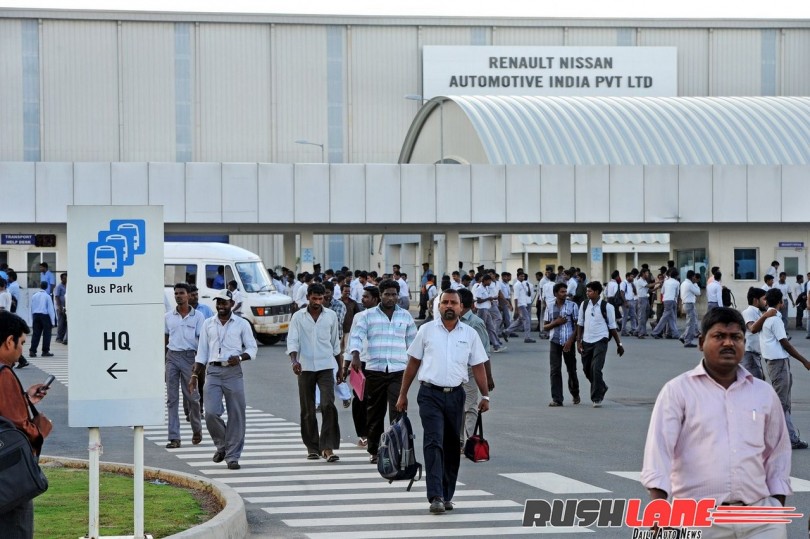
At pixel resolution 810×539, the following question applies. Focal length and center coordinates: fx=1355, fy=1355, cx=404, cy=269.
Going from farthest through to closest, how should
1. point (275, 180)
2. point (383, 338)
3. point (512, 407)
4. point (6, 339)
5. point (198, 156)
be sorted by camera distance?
point (198, 156)
point (275, 180)
point (512, 407)
point (383, 338)
point (6, 339)

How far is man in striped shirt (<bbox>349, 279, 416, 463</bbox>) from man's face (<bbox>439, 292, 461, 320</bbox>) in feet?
8.93

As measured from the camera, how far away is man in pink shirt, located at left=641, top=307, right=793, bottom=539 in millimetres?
5754

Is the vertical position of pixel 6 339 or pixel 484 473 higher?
pixel 6 339

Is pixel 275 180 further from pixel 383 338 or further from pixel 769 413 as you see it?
pixel 769 413

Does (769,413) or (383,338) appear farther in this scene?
(383,338)

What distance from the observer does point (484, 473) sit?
516 inches

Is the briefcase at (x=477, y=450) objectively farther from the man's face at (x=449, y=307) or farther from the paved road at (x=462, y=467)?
the man's face at (x=449, y=307)

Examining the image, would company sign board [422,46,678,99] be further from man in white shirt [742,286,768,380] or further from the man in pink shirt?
the man in pink shirt

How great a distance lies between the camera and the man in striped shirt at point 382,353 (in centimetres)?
1405

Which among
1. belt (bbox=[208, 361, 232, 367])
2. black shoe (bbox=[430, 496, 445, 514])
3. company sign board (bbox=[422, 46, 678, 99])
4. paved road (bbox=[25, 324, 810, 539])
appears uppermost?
company sign board (bbox=[422, 46, 678, 99])

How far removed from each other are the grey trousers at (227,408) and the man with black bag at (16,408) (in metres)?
6.71

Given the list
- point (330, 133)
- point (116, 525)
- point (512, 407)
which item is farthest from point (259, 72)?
point (116, 525)

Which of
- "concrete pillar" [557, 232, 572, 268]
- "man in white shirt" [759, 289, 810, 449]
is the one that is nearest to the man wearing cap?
"man in white shirt" [759, 289, 810, 449]

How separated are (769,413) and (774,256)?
40.1 meters
